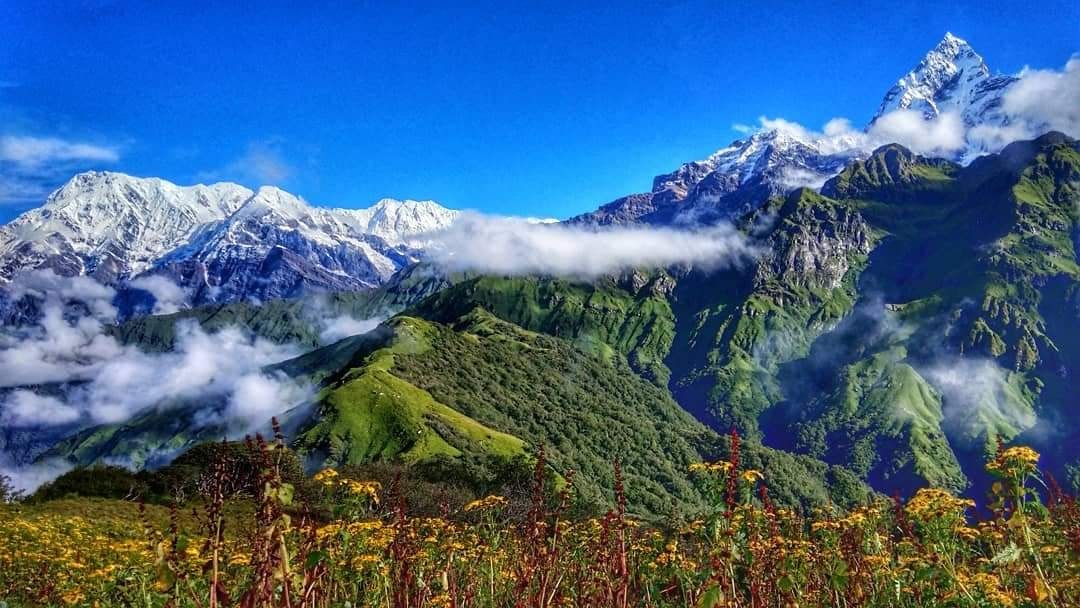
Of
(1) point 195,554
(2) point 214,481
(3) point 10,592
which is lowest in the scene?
(3) point 10,592

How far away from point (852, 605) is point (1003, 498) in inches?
90.3

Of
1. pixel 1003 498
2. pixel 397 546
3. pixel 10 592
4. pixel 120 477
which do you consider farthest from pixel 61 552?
pixel 120 477

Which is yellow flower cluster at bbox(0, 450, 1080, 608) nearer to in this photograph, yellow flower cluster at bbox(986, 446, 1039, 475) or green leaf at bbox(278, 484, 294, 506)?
yellow flower cluster at bbox(986, 446, 1039, 475)

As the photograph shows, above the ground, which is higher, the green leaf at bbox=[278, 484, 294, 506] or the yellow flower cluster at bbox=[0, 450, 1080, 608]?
the green leaf at bbox=[278, 484, 294, 506]

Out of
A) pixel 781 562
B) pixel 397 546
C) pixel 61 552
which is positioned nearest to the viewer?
pixel 397 546

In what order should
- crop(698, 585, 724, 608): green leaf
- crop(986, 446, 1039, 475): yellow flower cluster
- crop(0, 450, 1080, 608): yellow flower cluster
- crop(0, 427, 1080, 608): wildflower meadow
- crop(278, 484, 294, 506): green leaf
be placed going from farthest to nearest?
1. crop(986, 446, 1039, 475): yellow flower cluster
2. crop(0, 450, 1080, 608): yellow flower cluster
3. crop(698, 585, 724, 608): green leaf
4. crop(0, 427, 1080, 608): wildflower meadow
5. crop(278, 484, 294, 506): green leaf

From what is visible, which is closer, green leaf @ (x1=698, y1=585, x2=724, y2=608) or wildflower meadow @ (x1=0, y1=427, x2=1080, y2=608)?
wildflower meadow @ (x1=0, y1=427, x2=1080, y2=608)

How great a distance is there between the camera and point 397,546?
5836mm

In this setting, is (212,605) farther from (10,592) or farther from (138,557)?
(10,592)

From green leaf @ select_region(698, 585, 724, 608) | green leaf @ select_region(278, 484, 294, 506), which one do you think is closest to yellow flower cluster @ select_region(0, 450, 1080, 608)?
green leaf @ select_region(698, 585, 724, 608)

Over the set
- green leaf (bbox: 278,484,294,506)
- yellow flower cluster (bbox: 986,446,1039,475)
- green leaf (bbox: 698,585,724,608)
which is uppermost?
yellow flower cluster (bbox: 986,446,1039,475)

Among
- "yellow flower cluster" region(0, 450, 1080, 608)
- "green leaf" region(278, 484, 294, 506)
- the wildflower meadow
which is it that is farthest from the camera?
"yellow flower cluster" region(0, 450, 1080, 608)

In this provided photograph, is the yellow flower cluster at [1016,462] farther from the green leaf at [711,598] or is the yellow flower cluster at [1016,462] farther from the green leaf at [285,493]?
the green leaf at [285,493]

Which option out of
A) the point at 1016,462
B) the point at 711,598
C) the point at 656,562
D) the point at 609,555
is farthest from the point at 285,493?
the point at 656,562
